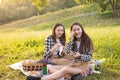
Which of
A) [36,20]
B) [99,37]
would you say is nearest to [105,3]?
[36,20]

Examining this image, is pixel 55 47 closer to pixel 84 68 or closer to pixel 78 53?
pixel 78 53

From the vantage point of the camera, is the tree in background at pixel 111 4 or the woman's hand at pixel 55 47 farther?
the tree in background at pixel 111 4

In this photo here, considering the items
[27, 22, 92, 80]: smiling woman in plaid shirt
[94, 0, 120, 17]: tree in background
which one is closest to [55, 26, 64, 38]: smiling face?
[27, 22, 92, 80]: smiling woman in plaid shirt

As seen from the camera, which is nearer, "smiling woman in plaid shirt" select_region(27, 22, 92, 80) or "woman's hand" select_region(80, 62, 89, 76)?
"smiling woman in plaid shirt" select_region(27, 22, 92, 80)

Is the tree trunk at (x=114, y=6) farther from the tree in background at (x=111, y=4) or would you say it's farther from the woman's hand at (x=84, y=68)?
the woman's hand at (x=84, y=68)

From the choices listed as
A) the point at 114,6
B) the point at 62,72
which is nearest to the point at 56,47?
the point at 62,72

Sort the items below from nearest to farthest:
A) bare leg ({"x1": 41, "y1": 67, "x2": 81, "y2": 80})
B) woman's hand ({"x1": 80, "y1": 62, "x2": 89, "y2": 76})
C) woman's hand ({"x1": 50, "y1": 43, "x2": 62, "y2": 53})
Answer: bare leg ({"x1": 41, "y1": 67, "x2": 81, "y2": 80}), woman's hand ({"x1": 80, "y1": 62, "x2": 89, "y2": 76}), woman's hand ({"x1": 50, "y1": 43, "x2": 62, "y2": 53})

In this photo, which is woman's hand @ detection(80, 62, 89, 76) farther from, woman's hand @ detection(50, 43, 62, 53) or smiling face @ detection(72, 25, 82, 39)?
woman's hand @ detection(50, 43, 62, 53)

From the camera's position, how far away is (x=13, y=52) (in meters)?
12.0

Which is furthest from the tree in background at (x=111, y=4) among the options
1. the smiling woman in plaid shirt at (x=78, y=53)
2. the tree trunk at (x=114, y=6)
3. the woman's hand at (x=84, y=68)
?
the woman's hand at (x=84, y=68)

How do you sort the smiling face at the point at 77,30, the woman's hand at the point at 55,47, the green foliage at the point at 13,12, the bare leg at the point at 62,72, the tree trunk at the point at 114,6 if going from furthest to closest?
the green foliage at the point at 13,12 < the tree trunk at the point at 114,6 < the woman's hand at the point at 55,47 < the smiling face at the point at 77,30 < the bare leg at the point at 62,72

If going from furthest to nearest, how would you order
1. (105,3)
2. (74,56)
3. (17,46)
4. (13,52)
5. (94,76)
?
(105,3)
(17,46)
(13,52)
(94,76)
(74,56)

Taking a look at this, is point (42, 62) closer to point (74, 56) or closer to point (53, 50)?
point (53, 50)

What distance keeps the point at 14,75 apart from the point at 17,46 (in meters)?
5.55
